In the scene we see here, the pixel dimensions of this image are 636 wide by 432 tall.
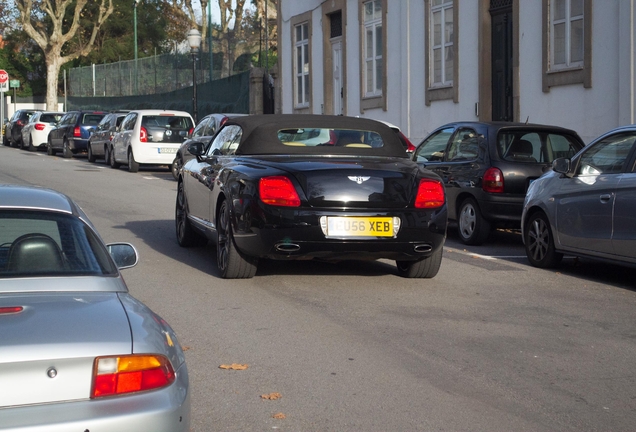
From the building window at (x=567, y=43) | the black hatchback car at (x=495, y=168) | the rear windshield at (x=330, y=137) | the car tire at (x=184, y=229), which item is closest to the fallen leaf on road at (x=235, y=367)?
the rear windshield at (x=330, y=137)

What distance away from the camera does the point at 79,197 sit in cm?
1758

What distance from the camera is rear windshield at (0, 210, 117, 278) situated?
416 cm

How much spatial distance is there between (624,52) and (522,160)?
19.2 feet

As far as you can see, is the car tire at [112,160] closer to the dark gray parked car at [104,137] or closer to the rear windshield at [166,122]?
the dark gray parked car at [104,137]

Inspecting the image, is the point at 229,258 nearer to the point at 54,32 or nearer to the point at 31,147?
the point at 31,147

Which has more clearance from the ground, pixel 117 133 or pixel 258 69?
pixel 258 69

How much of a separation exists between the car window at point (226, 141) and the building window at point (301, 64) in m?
20.3

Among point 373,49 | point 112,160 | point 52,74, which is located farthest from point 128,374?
point 52,74

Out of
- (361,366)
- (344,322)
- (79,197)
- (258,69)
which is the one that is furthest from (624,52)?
(258,69)

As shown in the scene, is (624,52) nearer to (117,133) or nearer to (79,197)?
(79,197)

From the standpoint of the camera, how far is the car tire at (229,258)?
28.2 ft

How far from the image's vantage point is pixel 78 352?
3.32 meters

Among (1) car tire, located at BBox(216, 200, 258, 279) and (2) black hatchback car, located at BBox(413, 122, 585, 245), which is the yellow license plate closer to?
(1) car tire, located at BBox(216, 200, 258, 279)

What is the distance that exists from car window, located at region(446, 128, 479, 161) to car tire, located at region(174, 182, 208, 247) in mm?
3426
